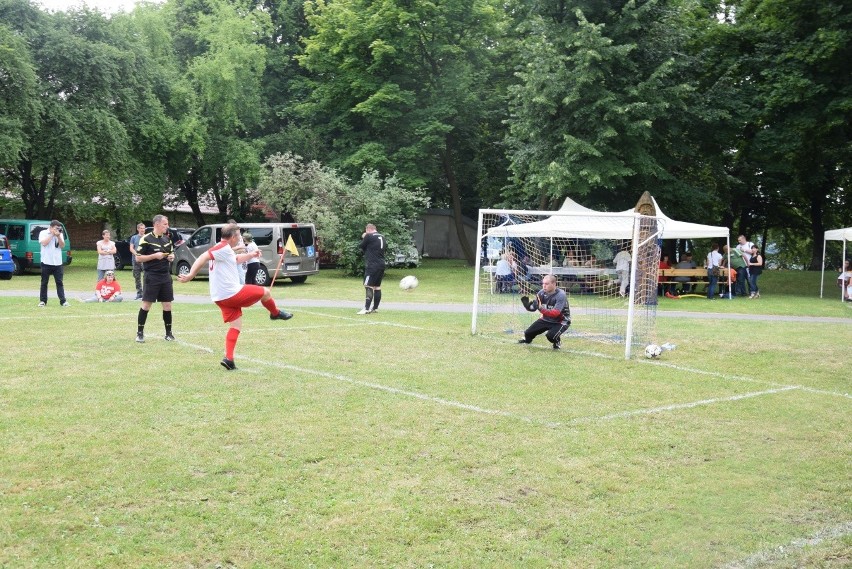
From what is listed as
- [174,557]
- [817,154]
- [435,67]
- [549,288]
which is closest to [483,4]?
[435,67]

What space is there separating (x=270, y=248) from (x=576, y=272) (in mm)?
9501

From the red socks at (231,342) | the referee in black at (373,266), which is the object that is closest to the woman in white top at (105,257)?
the referee in black at (373,266)

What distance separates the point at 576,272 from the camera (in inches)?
911

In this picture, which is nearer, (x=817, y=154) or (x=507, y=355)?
(x=507, y=355)

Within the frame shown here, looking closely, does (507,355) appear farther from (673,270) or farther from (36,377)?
(673,270)

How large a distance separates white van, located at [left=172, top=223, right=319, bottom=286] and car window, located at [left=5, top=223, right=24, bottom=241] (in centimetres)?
624

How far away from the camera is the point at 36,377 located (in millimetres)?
9062

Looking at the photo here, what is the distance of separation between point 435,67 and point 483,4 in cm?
362

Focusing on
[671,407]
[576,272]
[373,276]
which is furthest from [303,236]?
[671,407]

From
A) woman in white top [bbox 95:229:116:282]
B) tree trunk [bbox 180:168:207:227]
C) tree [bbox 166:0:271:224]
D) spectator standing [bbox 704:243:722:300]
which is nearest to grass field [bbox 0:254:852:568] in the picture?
woman in white top [bbox 95:229:116:282]

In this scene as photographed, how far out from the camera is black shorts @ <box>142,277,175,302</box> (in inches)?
469

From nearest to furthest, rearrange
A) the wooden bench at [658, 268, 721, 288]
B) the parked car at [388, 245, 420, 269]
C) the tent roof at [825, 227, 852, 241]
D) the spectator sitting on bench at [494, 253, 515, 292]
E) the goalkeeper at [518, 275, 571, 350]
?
the goalkeeper at [518, 275, 571, 350] < the spectator sitting on bench at [494, 253, 515, 292] < the tent roof at [825, 227, 852, 241] < the wooden bench at [658, 268, 721, 288] < the parked car at [388, 245, 420, 269]

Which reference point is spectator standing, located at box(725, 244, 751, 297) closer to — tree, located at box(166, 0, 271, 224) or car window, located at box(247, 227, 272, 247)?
car window, located at box(247, 227, 272, 247)

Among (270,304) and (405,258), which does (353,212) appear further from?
(270,304)
